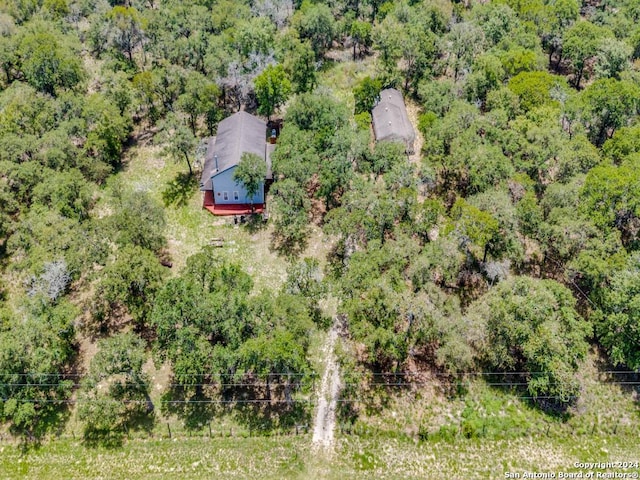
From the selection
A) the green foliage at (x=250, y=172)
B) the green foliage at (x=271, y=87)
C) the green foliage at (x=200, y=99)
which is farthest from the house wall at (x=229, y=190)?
the green foliage at (x=271, y=87)

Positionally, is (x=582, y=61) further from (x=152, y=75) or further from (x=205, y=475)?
(x=205, y=475)

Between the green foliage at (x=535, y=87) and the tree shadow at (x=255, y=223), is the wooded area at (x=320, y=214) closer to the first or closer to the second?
the green foliage at (x=535, y=87)

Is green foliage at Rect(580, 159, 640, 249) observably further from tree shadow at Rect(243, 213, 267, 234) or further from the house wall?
the house wall

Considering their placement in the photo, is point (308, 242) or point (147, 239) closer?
point (147, 239)

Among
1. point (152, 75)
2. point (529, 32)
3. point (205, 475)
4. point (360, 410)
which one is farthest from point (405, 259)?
point (529, 32)

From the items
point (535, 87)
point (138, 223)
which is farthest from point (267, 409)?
point (535, 87)

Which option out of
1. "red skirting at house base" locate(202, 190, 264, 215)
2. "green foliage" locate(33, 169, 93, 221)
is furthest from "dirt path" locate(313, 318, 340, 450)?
"green foliage" locate(33, 169, 93, 221)
